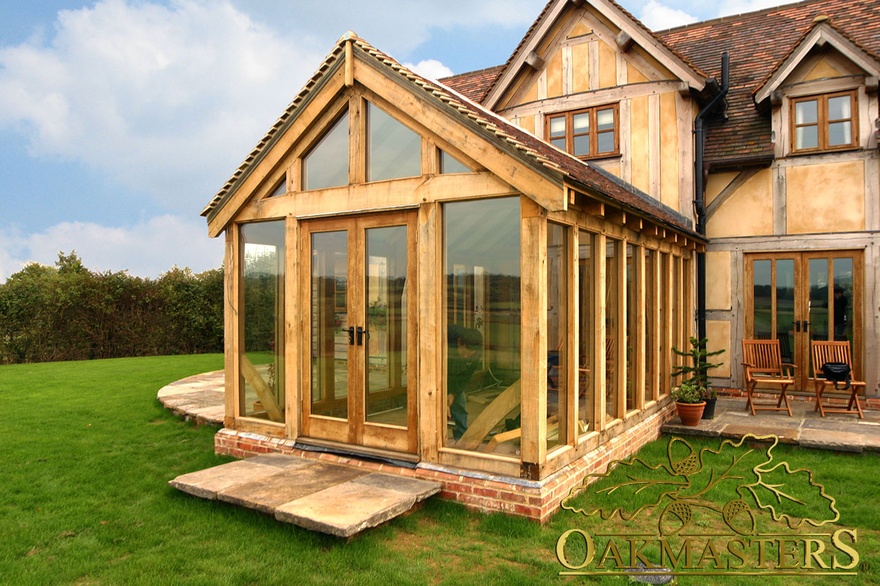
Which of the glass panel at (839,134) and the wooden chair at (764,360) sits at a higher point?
the glass panel at (839,134)

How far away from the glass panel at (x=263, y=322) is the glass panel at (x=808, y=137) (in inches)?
372

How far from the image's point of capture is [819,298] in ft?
35.8

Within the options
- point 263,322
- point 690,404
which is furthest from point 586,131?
point 263,322

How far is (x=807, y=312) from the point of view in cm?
1096

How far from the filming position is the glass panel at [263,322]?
7.26 m

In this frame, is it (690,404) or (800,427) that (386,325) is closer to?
(690,404)

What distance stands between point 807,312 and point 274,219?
9.39 m

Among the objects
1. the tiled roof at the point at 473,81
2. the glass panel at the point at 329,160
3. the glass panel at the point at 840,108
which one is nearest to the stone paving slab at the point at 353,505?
the glass panel at the point at 329,160

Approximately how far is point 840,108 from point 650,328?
19.5ft

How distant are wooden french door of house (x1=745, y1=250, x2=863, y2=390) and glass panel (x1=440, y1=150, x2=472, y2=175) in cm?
784

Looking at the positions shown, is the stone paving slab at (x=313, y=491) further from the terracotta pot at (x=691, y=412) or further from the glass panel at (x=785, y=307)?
the glass panel at (x=785, y=307)

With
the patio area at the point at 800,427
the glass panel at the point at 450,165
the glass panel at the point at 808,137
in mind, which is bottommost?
the patio area at the point at 800,427

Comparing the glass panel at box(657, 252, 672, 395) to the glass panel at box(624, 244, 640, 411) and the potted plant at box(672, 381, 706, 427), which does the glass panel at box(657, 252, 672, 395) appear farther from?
the glass panel at box(624, 244, 640, 411)

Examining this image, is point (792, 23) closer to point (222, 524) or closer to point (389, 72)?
point (389, 72)
